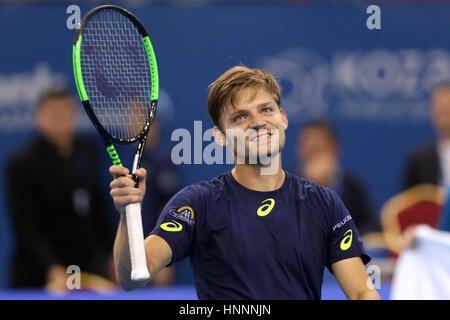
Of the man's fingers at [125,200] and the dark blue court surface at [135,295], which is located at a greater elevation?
the man's fingers at [125,200]

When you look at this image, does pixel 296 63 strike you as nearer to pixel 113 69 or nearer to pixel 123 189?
pixel 113 69

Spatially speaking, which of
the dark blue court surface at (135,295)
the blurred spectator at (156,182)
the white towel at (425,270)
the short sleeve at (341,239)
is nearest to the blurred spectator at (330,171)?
the dark blue court surface at (135,295)

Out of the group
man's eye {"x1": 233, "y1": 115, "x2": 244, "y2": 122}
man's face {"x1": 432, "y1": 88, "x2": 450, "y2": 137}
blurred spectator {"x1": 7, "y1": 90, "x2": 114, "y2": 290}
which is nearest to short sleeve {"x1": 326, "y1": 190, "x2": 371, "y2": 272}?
man's eye {"x1": 233, "y1": 115, "x2": 244, "y2": 122}

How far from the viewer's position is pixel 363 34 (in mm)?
7195

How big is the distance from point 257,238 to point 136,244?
506 millimetres

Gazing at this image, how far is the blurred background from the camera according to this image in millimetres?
7172

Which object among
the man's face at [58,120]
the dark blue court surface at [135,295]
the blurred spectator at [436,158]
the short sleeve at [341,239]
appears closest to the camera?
the short sleeve at [341,239]

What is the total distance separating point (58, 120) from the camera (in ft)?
20.7

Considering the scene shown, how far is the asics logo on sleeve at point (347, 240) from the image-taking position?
3207 millimetres

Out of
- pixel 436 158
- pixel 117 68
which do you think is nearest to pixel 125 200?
pixel 117 68

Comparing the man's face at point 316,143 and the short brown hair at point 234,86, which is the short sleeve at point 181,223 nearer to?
the short brown hair at point 234,86

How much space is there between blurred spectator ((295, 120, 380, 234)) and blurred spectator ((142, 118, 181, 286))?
1.07 meters

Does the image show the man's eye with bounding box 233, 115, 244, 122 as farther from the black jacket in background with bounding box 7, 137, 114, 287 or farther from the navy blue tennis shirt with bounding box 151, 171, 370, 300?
the black jacket in background with bounding box 7, 137, 114, 287

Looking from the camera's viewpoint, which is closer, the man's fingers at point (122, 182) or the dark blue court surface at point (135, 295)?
the man's fingers at point (122, 182)
